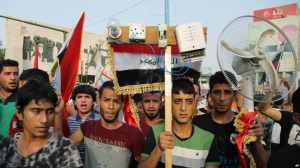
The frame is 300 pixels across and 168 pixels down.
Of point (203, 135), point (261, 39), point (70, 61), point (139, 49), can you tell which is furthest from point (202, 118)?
point (70, 61)

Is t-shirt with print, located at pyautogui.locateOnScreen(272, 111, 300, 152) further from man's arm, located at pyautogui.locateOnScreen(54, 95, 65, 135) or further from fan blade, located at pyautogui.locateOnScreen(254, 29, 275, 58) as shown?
man's arm, located at pyautogui.locateOnScreen(54, 95, 65, 135)

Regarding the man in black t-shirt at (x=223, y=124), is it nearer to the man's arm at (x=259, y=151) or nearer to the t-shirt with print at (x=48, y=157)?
the man's arm at (x=259, y=151)

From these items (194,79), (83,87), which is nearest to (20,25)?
(83,87)

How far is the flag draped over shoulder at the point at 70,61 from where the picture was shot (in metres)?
3.32

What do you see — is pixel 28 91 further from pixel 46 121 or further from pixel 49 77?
pixel 49 77

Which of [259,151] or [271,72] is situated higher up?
[271,72]

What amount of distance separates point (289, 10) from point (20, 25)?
748 cm

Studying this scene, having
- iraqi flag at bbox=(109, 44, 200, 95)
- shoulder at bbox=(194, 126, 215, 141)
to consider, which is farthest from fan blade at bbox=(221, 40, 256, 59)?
shoulder at bbox=(194, 126, 215, 141)

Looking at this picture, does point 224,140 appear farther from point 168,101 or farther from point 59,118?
point 59,118

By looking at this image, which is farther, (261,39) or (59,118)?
(59,118)

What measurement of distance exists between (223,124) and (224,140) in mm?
201

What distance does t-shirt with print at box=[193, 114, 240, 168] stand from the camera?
117 inches

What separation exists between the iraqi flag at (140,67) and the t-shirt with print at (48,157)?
35.5 inches

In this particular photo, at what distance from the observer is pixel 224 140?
3.08 meters
